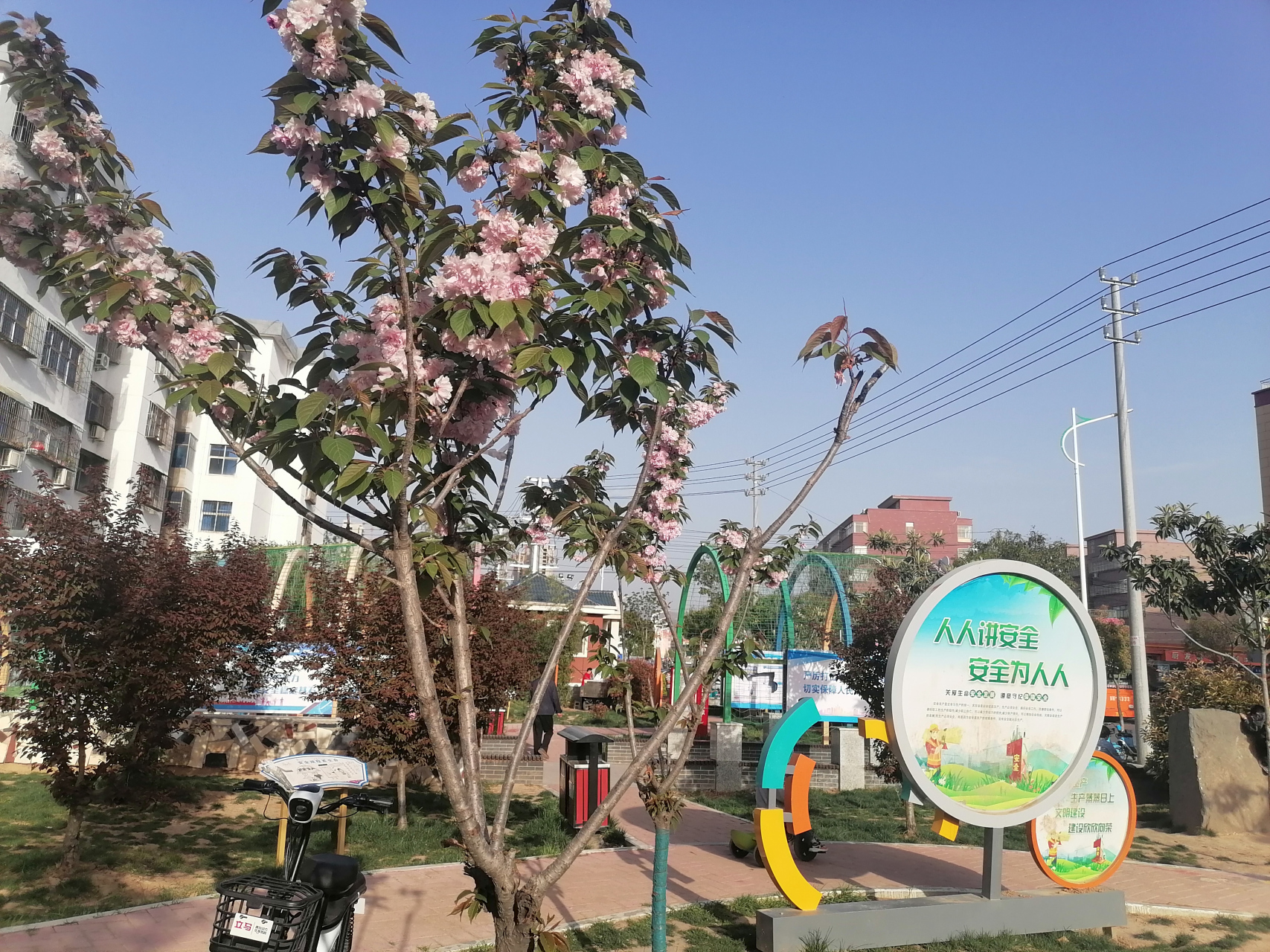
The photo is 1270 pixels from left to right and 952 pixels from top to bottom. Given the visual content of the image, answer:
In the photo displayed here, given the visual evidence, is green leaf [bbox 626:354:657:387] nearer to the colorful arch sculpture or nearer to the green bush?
the colorful arch sculpture

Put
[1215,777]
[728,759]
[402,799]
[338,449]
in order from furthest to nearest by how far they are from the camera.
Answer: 1. [728,759]
2. [1215,777]
3. [402,799]
4. [338,449]

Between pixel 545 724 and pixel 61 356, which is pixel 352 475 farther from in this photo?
pixel 61 356

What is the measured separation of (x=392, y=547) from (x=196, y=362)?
0.98m

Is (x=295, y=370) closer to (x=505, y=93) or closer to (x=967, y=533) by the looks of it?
(x=505, y=93)

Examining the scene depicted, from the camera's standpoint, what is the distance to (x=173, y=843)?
9.22m

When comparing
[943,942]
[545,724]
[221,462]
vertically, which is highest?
[221,462]

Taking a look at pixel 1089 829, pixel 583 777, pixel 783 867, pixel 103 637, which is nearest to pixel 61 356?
pixel 103 637

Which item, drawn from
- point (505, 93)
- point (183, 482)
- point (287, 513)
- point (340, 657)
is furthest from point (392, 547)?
point (287, 513)

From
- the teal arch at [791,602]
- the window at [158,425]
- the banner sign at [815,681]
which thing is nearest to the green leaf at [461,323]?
the teal arch at [791,602]

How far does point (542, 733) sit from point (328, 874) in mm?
12644

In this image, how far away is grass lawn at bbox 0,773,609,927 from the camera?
7379 millimetres

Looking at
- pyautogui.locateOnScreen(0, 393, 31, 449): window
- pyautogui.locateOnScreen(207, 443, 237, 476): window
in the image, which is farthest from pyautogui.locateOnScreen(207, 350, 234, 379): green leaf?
pyautogui.locateOnScreen(207, 443, 237, 476): window

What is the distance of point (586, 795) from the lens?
10406 mm

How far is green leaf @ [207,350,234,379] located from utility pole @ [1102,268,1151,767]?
690 inches
